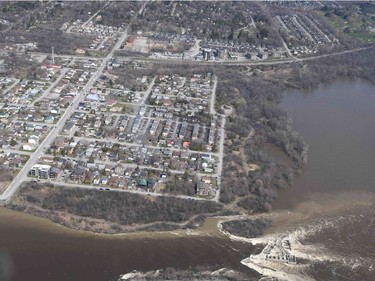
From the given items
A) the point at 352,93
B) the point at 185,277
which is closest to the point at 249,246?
the point at 185,277

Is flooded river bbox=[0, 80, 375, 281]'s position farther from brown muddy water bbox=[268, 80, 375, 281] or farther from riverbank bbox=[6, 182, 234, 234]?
riverbank bbox=[6, 182, 234, 234]

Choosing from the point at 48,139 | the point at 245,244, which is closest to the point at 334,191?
the point at 245,244

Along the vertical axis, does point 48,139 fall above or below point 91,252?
above

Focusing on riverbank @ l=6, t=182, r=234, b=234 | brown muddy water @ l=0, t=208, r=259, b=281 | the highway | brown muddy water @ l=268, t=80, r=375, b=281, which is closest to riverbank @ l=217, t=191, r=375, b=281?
brown muddy water @ l=268, t=80, r=375, b=281

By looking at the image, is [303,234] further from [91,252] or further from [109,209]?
[91,252]

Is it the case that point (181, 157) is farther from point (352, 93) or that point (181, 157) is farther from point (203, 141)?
point (352, 93)

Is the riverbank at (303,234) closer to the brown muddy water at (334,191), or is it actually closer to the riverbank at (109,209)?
the brown muddy water at (334,191)

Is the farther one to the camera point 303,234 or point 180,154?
point 180,154

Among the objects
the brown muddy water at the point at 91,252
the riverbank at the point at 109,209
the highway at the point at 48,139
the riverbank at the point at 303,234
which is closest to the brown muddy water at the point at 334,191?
the riverbank at the point at 303,234

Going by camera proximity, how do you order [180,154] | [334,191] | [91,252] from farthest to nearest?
[180,154]
[334,191]
[91,252]
